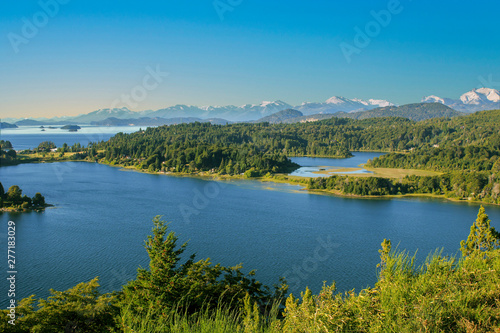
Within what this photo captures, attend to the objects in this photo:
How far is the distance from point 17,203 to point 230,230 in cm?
1768

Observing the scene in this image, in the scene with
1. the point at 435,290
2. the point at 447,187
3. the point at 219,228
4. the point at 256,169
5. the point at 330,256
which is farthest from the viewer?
the point at 256,169

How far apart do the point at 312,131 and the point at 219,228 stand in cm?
9427

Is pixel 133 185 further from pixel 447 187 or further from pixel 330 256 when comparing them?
pixel 447 187

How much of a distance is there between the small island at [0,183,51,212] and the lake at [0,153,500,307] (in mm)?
1198

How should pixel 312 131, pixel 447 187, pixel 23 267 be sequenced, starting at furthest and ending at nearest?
pixel 312 131
pixel 447 187
pixel 23 267

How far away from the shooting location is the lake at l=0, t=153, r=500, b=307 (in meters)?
16.5

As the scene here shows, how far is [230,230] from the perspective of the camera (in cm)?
2356

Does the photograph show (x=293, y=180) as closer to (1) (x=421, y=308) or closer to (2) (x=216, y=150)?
(2) (x=216, y=150)

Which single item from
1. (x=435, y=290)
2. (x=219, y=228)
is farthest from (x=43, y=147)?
(x=435, y=290)

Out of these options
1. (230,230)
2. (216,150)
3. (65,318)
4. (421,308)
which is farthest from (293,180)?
(421,308)

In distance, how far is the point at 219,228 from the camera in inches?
946

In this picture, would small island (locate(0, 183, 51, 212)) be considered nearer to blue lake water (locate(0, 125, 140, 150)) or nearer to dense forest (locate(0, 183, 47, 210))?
dense forest (locate(0, 183, 47, 210))

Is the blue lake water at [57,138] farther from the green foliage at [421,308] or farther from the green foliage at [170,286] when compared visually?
the green foliage at [421,308]

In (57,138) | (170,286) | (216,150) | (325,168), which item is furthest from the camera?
(57,138)
